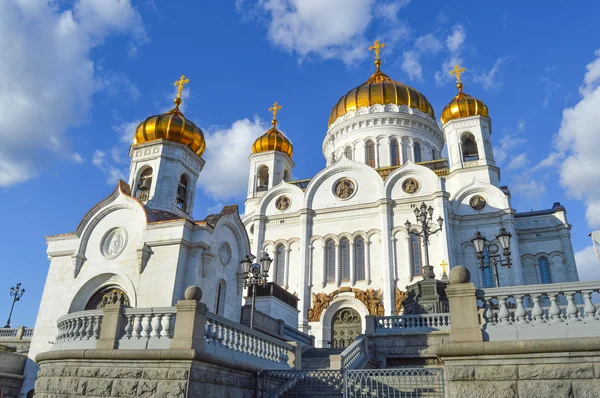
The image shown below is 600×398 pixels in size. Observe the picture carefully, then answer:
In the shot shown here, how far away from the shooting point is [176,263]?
53.7 ft

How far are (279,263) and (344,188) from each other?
6802 mm

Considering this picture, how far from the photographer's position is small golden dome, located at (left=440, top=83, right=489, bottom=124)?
33344mm

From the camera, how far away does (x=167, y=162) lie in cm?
2211

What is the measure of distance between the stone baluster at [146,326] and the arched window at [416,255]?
20.8m

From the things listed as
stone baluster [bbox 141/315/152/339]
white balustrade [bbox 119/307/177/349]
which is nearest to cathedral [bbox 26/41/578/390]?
white balustrade [bbox 119/307/177/349]

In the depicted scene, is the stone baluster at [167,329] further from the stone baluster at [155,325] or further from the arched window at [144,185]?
the arched window at [144,185]

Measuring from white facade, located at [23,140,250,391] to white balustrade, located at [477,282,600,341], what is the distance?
10.7 metres

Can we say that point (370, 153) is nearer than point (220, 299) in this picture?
No

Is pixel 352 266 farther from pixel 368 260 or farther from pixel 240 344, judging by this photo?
pixel 240 344

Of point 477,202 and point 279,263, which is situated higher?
point 477,202

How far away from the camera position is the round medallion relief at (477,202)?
2977 centimetres

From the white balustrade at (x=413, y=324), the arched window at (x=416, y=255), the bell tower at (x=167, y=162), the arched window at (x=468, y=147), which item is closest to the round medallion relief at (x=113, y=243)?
the bell tower at (x=167, y=162)

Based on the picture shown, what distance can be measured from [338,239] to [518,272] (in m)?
10.9

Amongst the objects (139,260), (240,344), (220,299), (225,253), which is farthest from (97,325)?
(225,253)
